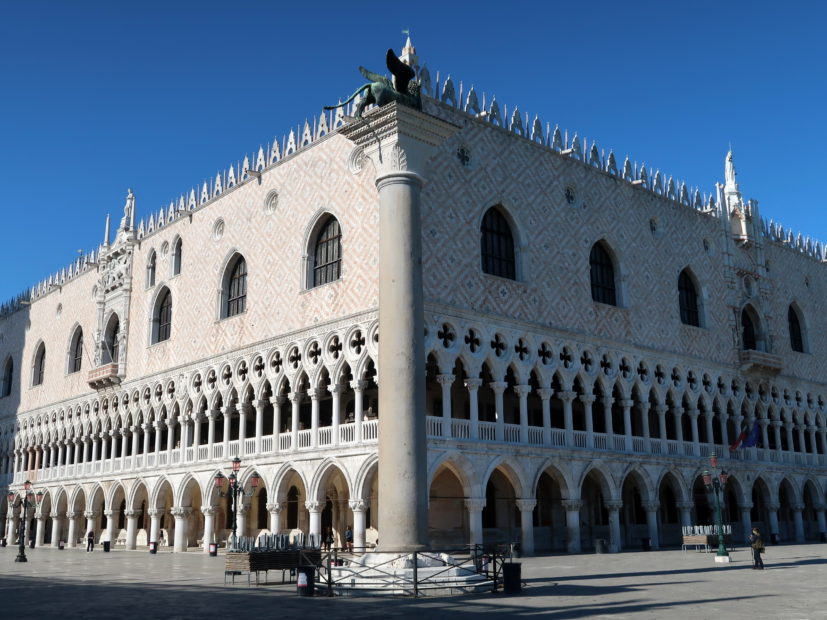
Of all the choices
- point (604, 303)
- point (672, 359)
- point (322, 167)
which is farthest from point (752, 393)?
point (322, 167)

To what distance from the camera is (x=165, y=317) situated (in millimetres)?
31391

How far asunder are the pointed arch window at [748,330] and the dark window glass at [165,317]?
2164 cm

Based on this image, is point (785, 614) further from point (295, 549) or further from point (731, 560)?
point (731, 560)

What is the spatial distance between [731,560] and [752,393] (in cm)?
1373

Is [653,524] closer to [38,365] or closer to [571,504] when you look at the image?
[571,504]

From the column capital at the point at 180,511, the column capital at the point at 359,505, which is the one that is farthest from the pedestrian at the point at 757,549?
the column capital at the point at 180,511

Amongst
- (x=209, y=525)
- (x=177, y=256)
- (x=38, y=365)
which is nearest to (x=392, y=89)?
(x=209, y=525)

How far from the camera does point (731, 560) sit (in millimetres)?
19625

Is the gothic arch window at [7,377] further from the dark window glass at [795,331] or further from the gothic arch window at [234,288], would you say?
the dark window glass at [795,331]

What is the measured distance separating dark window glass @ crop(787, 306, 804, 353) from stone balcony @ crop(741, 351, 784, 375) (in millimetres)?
3302

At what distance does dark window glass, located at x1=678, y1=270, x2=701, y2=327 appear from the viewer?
30.3 meters

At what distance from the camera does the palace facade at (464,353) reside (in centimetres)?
2227

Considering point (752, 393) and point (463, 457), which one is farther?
point (752, 393)

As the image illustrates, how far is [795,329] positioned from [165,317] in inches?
1004
